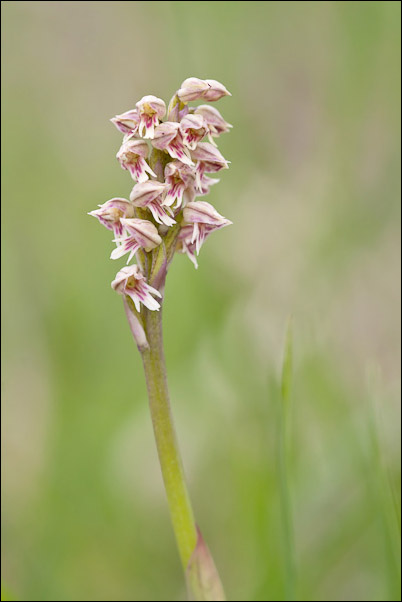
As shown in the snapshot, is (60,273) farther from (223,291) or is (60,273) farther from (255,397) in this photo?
(255,397)

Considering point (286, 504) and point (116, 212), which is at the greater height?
point (116, 212)

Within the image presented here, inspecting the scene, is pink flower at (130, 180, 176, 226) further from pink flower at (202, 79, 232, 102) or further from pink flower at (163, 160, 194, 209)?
pink flower at (202, 79, 232, 102)

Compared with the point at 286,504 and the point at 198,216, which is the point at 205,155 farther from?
the point at 286,504

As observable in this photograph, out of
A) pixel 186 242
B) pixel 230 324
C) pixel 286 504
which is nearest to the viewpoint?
pixel 186 242

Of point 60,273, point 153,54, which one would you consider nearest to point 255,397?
point 60,273

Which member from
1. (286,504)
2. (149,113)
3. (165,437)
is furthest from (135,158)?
(286,504)

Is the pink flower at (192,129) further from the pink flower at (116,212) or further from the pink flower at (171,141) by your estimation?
the pink flower at (116,212)
